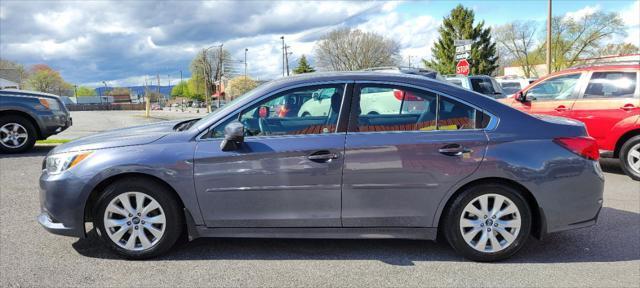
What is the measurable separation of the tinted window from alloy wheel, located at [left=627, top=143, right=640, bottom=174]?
1200mm

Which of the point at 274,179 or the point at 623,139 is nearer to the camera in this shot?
the point at 274,179

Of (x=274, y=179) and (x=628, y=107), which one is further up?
(x=628, y=107)

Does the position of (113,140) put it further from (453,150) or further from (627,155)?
(627,155)

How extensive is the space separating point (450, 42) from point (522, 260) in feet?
154

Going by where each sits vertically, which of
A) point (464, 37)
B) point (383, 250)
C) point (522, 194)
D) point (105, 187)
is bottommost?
point (383, 250)

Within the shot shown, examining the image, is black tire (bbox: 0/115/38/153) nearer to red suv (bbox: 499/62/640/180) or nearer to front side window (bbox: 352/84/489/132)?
front side window (bbox: 352/84/489/132)

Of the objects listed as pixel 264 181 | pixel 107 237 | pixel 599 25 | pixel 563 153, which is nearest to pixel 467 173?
pixel 563 153

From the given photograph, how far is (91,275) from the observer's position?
11.3 ft

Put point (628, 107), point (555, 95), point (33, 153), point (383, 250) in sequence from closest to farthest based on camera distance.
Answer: point (383, 250), point (628, 107), point (555, 95), point (33, 153)

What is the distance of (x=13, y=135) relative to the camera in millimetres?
9227

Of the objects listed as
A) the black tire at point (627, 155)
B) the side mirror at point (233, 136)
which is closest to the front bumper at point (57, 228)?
the side mirror at point (233, 136)

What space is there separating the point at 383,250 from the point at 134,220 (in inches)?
81.3

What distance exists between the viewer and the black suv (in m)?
9.12

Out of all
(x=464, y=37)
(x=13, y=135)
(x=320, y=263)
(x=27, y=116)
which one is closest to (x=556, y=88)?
(x=320, y=263)
